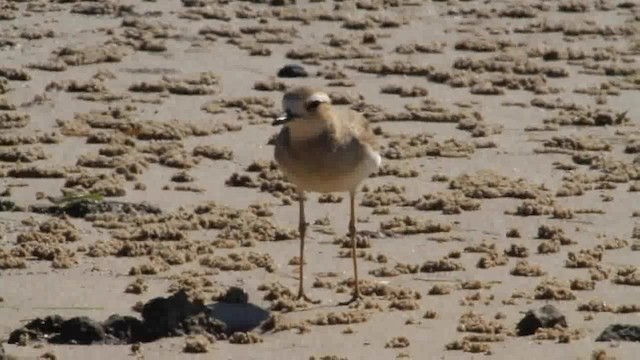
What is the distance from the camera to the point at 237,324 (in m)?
8.74

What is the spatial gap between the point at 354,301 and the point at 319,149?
2.94 ft

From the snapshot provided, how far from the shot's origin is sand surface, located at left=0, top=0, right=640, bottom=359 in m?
9.12

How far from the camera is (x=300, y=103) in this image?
9422 mm

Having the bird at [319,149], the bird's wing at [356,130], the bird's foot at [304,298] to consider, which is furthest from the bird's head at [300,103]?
the bird's foot at [304,298]

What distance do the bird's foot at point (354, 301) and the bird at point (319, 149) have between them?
0.01 meters

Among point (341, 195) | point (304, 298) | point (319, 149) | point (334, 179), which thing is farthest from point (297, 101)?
point (341, 195)

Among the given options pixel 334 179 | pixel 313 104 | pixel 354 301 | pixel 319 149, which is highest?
pixel 313 104

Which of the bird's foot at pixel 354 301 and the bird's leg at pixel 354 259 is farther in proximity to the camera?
the bird's leg at pixel 354 259

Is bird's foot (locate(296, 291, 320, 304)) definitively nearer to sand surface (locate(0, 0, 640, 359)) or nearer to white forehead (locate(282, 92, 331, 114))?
sand surface (locate(0, 0, 640, 359))

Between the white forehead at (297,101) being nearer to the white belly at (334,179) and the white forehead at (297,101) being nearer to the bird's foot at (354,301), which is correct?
the white belly at (334,179)

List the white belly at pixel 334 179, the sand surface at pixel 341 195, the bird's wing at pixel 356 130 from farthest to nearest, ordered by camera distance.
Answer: the bird's wing at pixel 356 130, the white belly at pixel 334 179, the sand surface at pixel 341 195

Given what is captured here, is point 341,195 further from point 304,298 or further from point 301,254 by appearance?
point 304,298

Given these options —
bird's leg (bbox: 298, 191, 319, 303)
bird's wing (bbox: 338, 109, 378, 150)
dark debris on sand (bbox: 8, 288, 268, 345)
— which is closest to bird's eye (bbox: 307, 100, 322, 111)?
bird's wing (bbox: 338, 109, 378, 150)

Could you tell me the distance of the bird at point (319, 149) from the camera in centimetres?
945
